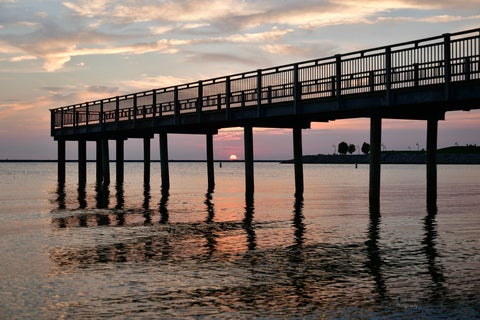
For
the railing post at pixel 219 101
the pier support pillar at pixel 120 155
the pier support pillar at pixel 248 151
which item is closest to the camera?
the railing post at pixel 219 101

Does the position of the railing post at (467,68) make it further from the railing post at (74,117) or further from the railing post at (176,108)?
the railing post at (74,117)

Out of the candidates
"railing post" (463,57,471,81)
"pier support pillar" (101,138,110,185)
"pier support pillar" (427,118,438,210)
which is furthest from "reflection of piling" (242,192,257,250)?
"pier support pillar" (101,138,110,185)

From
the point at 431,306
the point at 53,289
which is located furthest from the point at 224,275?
the point at 431,306

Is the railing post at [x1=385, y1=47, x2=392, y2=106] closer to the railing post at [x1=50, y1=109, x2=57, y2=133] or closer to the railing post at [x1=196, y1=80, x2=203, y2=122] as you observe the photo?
the railing post at [x1=196, y1=80, x2=203, y2=122]

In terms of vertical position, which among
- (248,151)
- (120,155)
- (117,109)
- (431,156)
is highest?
(117,109)

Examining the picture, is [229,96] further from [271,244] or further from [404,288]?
[404,288]

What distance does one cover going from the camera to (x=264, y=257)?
15.8 m

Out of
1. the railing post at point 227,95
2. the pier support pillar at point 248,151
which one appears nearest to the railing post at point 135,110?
the pier support pillar at point 248,151

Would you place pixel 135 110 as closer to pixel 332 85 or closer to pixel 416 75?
pixel 332 85

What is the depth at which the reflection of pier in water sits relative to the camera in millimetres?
11828

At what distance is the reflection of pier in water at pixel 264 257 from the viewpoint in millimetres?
11828

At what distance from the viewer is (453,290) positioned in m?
11.9

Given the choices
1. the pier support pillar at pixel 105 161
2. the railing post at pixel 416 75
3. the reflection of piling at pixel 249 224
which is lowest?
the reflection of piling at pixel 249 224

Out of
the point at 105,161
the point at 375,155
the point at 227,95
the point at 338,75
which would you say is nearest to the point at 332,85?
the point at 338,75
